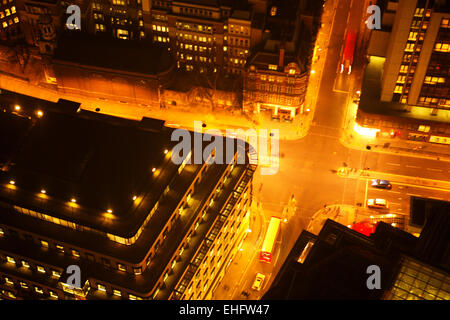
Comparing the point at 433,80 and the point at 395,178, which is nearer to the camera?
the point at 433,80

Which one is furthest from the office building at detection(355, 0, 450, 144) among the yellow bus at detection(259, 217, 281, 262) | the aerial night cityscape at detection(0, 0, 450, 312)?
the yellow bus at detection(259, 217, 281, 262)

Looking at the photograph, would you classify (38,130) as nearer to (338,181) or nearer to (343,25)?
(338,181)

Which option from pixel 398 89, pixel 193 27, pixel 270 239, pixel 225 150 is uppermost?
pixel 193 27

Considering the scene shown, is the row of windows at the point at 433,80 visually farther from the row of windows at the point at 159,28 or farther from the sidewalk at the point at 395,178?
the row of windows at the point at 159,28

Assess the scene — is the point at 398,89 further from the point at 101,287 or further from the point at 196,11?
the point at 101,287

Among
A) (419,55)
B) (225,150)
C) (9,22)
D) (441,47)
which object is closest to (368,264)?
(225,150)

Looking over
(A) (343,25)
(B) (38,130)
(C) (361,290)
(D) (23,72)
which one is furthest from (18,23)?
(C) (361,290)

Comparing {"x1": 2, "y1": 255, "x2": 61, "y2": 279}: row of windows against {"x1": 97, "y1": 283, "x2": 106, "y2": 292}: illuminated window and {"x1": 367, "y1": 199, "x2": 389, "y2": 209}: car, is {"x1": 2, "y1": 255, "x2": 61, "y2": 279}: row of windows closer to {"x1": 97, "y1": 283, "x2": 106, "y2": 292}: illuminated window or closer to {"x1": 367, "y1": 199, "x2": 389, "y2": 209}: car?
{"x1": 97, "y1": 283, "x2": 106, "y2": 292}: illuminated window
